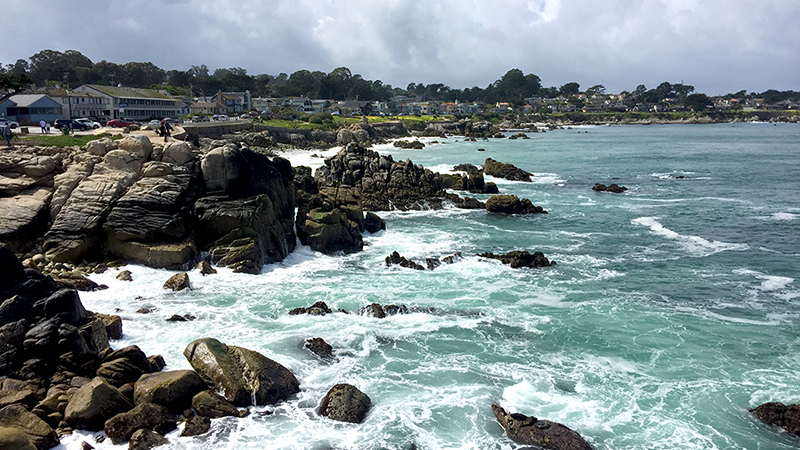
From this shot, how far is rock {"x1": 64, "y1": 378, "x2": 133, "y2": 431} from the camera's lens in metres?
14.5

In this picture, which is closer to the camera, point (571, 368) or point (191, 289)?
A: point (571, 368)

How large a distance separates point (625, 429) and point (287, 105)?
506 feet

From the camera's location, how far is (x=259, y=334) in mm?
21422

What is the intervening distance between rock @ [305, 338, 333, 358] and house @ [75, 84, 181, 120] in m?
76.5

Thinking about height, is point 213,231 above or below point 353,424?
above

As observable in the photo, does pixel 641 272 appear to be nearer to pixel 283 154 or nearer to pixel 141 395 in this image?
pixel 141 395

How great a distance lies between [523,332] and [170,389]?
13424 millimetres

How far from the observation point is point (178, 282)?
83.0 feet

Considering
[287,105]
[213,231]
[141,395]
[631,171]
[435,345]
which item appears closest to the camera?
[141,395]

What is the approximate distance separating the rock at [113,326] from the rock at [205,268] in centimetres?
716

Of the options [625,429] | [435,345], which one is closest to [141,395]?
[435,345]

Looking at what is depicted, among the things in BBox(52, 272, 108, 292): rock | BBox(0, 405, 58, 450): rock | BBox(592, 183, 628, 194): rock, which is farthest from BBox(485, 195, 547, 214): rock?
BBox(0, 405, 58, 450): rock

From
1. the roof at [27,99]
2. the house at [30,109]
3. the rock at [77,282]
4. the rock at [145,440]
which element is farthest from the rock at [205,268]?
the roof at [27,99]

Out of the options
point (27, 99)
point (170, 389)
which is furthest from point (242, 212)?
point (27, 99)
